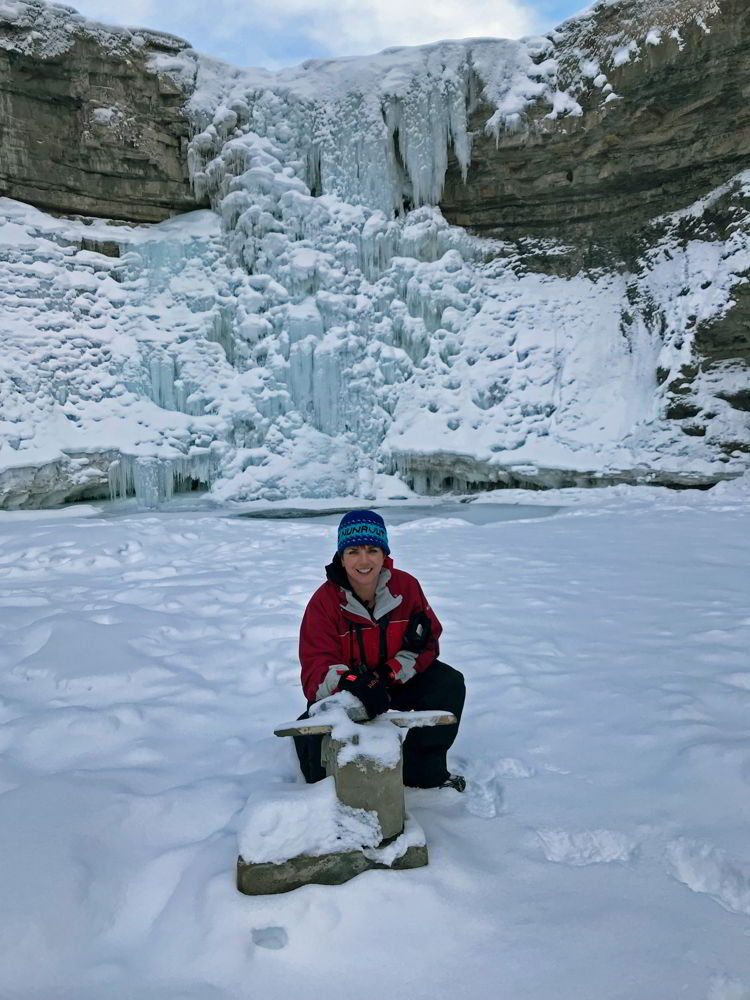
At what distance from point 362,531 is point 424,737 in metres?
0.70

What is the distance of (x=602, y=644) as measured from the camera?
135 inches

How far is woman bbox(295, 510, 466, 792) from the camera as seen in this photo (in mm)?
1967

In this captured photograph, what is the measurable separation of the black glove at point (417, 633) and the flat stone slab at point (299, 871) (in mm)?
693

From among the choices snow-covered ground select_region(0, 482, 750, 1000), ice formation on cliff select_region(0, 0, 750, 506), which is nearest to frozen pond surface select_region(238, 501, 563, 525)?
ice formation on cliff select_region(0, 0, 750, 506)

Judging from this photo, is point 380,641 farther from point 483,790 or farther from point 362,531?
point 483,790

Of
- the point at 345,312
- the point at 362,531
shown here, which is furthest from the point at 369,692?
the point at 345,312

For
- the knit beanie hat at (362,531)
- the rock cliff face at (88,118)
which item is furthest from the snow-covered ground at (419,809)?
the rock cliff face at (88,118)

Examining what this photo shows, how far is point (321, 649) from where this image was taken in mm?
1954

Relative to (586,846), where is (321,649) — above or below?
above

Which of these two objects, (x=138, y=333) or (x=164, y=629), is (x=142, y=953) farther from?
(x=138, y=333)

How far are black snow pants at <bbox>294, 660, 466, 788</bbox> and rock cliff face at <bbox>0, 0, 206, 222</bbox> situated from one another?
15094 millimetres

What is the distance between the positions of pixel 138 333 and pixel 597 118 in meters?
11.2

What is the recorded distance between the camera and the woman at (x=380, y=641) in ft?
6.45

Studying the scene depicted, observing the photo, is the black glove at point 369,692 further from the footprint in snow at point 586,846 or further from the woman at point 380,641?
the footprint in snow at point 586,846
